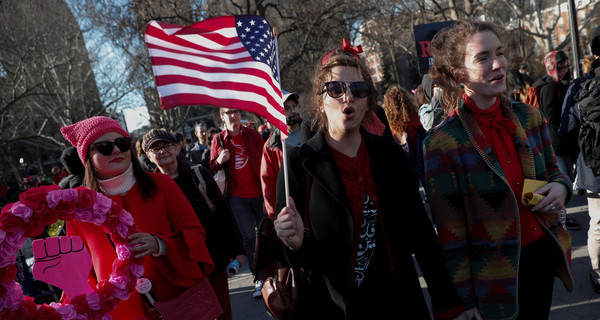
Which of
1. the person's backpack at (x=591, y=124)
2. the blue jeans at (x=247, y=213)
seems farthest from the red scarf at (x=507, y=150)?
the blue jeans at (x=247, y=213)

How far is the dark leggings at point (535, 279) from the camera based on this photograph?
2.09m

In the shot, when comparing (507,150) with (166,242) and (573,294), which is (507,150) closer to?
(166,242)

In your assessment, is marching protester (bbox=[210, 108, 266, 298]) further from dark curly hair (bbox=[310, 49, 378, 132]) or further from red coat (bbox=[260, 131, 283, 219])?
dark curly hair (bbox=[310, 49, 378, 132])

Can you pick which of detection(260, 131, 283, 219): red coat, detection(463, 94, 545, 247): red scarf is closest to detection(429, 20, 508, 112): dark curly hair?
detection(463, 94, 545, 247): red scarf

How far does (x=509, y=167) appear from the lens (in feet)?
6.84

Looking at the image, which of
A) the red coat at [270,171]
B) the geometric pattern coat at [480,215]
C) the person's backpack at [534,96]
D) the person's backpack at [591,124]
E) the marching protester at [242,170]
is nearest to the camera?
the geometric pattern coat at [480,215]

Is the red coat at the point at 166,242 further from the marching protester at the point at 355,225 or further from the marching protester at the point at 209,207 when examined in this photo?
the marching protester at the point at 209,207

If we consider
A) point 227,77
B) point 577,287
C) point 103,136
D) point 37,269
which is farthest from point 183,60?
point 577,287

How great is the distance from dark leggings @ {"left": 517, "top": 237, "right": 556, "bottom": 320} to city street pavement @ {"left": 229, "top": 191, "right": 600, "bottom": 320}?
5.99ft

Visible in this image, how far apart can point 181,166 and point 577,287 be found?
383 centimetres

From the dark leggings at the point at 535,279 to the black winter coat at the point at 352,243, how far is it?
0.38 meters

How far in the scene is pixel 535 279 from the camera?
2113mm

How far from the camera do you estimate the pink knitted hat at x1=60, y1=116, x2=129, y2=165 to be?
2.36 meters

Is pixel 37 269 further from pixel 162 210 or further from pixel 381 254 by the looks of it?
pixel 381 254
